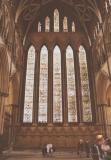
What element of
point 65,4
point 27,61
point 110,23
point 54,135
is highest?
point 65,4

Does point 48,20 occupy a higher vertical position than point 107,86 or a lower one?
higher

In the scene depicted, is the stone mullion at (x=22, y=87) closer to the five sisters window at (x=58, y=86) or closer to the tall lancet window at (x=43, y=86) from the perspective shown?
the five sisters window at (x=58, y=86)

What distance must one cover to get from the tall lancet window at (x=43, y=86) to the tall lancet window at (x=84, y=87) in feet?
11.9

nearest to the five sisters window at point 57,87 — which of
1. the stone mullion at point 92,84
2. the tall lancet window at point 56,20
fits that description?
the stone mullion at point 92,84

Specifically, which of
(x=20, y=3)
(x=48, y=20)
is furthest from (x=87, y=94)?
(x=20, y=3)

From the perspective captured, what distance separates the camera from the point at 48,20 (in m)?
22.0

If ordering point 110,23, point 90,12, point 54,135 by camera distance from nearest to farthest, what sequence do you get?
point 110,23, point 54,135, point 90,12

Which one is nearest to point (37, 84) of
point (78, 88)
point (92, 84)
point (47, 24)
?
point (78, 88)

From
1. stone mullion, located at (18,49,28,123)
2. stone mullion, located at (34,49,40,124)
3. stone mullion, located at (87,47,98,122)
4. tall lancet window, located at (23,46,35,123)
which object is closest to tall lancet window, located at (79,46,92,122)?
stone mullion, located at (87,47,98,122)

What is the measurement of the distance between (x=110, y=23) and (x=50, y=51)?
701 centimetres

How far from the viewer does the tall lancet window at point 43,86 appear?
18.4 m

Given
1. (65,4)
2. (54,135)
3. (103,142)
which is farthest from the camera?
(65,4)

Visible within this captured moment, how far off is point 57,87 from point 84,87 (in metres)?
2.69

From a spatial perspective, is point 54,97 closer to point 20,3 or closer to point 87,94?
point 87,94
